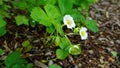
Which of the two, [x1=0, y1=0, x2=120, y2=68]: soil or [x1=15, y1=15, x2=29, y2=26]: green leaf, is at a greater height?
[x1=15, y1=15, x2=29, y2=26]: green leaf

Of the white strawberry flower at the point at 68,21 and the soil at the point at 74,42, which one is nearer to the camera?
the white strawberry flower at the point at 68,21

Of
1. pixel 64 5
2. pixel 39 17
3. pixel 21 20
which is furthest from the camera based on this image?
pixel 21 20

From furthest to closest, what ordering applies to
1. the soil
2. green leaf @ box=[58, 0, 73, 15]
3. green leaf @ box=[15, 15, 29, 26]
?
green leaf @ box=[15, 15, 29, 26], the soil, green leaf @ box=[58, 0, 73, 15]

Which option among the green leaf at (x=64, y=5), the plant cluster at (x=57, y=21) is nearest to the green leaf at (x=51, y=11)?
the plant cluster at (x=57, y=21)

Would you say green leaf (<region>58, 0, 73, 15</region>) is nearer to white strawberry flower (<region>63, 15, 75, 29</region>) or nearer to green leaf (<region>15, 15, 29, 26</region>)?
white strawberry flower (<region>63, 15, 75, 29</region>)

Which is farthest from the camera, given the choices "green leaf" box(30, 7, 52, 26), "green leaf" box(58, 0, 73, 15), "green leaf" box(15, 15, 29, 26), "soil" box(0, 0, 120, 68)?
"green leaf" box(15, 15, 29, 26)

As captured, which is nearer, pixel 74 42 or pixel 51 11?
pixel 51 11

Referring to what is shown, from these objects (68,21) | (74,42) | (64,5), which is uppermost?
(64,5)

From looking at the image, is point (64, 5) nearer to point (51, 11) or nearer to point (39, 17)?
point (51, 11)

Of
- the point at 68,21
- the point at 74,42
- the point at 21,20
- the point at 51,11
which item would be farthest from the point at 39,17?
the point at 74,42

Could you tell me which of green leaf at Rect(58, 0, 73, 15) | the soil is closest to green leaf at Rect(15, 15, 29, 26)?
the soil

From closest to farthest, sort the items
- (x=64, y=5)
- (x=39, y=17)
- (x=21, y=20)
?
(x=39, y=17) → (x=64, y=5) → (x=21, y=20)

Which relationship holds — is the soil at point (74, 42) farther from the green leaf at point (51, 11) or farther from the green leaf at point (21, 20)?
the green leaf at point (51, 11)
